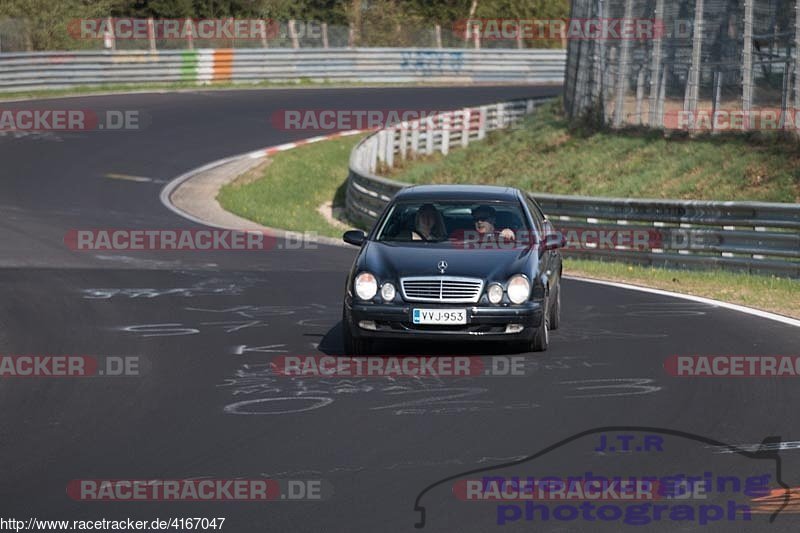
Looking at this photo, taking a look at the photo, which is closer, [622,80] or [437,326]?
[437,326]

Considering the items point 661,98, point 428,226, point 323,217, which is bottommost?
point 323,217

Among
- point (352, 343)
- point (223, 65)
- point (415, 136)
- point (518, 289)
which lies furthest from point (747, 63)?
point (223, 65)

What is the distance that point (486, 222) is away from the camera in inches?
499

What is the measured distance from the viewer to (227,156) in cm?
3294

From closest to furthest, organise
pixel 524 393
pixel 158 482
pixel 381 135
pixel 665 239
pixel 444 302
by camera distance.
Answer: pixel 158 482
pixel 524 393
pixel 444 302
pixel 665 239
pixel 381 135

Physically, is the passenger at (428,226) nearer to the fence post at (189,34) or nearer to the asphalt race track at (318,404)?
the asphalt race track at (318,404)

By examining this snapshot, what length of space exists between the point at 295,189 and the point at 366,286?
740 inches

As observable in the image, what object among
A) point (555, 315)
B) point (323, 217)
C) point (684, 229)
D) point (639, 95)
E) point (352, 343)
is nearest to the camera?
point (352, 343)

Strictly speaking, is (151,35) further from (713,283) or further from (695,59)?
(713,283)

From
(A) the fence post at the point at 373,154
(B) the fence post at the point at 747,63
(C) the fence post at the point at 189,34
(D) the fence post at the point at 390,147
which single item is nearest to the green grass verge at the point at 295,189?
(A) the fence post at the point at 373,154

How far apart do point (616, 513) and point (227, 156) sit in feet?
88.3

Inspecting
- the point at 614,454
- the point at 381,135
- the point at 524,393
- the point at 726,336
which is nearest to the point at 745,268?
the point at 726,336

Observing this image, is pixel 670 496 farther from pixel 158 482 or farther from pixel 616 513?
pixel 158 482

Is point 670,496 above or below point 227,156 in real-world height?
above
